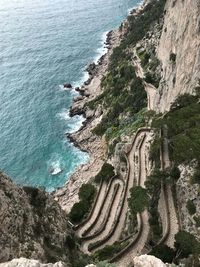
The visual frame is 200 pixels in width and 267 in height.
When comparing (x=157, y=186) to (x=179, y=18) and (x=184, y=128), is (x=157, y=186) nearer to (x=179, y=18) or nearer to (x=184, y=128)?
(x=184, y=128)

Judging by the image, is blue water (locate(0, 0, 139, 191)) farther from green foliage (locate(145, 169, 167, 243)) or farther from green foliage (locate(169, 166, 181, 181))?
green foliage (locate(169, 166, 181, 181))

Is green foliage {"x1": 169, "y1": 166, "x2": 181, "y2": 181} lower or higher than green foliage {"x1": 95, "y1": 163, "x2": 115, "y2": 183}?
lower

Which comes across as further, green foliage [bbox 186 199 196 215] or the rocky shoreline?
the rocky shoreline

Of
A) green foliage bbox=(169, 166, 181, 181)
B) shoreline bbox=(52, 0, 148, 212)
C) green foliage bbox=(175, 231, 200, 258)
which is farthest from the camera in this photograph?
shoreline bbox=(52, 0, 148, 212)

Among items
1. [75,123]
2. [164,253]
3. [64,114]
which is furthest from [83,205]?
[64,114]

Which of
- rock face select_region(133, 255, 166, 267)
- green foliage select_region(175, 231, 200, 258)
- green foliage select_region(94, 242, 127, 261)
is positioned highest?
rock face select_region(133, 255, 166, 267)

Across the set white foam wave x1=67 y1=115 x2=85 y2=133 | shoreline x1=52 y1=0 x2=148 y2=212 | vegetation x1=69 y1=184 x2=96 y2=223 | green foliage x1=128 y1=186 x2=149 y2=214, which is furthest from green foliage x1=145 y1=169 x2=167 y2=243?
white foam wave x1=67 y1=115 x2=85 y2=133

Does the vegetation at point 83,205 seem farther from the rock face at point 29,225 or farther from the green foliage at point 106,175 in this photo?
the rock face at point 29,225

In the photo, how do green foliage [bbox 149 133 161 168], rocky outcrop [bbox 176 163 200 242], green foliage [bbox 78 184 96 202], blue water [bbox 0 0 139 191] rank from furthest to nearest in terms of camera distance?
1. blue water [bbox 0 0 139 191]
2. green foliage [bbox 78 184 96 202]
3. green foliage [bbox 149 133 161 168]
4. rocky outcrop [bbox 176 163 200 242]
